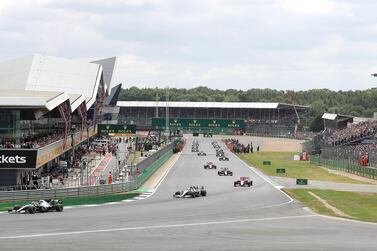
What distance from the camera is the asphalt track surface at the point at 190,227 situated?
2839 cm

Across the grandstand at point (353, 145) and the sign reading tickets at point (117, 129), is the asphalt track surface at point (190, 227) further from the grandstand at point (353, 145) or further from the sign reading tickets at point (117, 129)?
the sign reading tickets at point (117, 129)

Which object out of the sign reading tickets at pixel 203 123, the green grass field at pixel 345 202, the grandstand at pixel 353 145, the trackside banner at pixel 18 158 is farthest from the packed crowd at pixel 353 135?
the trackside banner at pixel 18 158

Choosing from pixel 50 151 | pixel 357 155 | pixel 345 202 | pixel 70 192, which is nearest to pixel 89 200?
pixel 70 192

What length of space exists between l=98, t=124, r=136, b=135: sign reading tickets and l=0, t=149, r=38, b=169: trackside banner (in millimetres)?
56877

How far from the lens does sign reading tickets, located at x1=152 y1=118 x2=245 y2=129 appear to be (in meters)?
146

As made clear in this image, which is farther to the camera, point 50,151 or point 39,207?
point 50,151

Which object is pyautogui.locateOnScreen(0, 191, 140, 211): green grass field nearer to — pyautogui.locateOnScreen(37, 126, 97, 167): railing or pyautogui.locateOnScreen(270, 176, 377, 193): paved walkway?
pyautogui.locateOnScreen(37, 126, 97, 167): railing

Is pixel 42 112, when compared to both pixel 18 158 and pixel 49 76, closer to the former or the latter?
pixel 18 158

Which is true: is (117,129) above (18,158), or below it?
above

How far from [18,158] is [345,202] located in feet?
73.5

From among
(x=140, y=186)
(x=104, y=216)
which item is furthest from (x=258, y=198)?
(x=104, y=216)

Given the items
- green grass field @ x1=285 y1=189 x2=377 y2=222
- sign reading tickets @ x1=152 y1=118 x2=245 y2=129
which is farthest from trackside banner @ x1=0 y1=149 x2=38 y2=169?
sign reading tickets @ x1=152 y1=118 x2=245 y2=129

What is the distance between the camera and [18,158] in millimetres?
51906

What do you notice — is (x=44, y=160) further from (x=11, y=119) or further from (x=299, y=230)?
(x=299, y=230)
